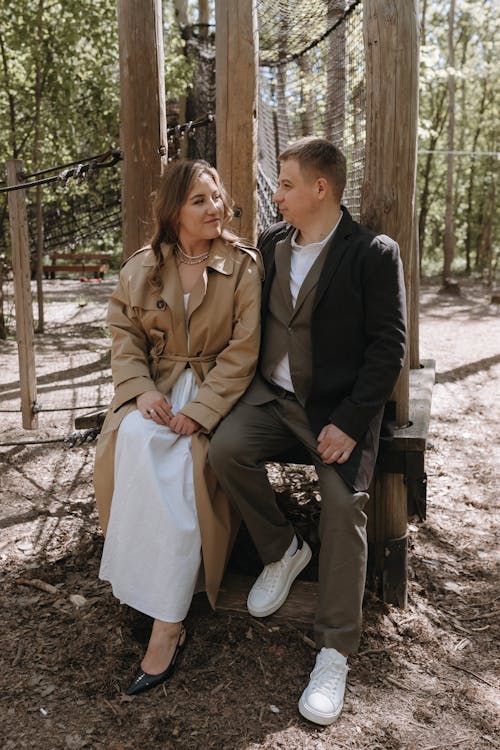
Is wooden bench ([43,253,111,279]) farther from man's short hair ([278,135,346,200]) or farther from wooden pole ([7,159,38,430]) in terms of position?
man's short hair ([278,135,346,200])

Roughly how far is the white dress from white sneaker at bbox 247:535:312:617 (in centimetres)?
31

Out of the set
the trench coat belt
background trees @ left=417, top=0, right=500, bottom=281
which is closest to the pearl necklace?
the trench coat belt

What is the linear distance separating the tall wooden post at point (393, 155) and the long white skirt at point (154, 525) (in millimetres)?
860

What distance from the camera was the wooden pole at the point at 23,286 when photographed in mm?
4121

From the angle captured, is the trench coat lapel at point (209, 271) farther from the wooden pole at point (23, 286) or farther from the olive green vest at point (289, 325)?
the wooden pole at point (23, 286)

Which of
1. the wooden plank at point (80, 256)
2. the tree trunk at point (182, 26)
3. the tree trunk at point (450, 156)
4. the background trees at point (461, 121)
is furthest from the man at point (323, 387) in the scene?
the wooden plank at point (80, 256)

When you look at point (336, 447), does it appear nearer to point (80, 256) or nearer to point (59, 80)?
point (59, 80)

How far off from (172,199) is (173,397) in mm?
792

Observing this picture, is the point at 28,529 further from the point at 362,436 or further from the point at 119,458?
Result: the point at 362,436

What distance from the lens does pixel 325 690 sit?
230cm

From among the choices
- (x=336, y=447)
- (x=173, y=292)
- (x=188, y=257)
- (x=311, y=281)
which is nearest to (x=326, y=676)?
(x=336, y=447)

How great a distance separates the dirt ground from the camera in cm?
221

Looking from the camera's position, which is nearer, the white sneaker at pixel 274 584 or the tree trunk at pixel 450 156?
the white sneaker at pixel 274 584

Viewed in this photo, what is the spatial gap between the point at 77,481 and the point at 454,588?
7.48ft
